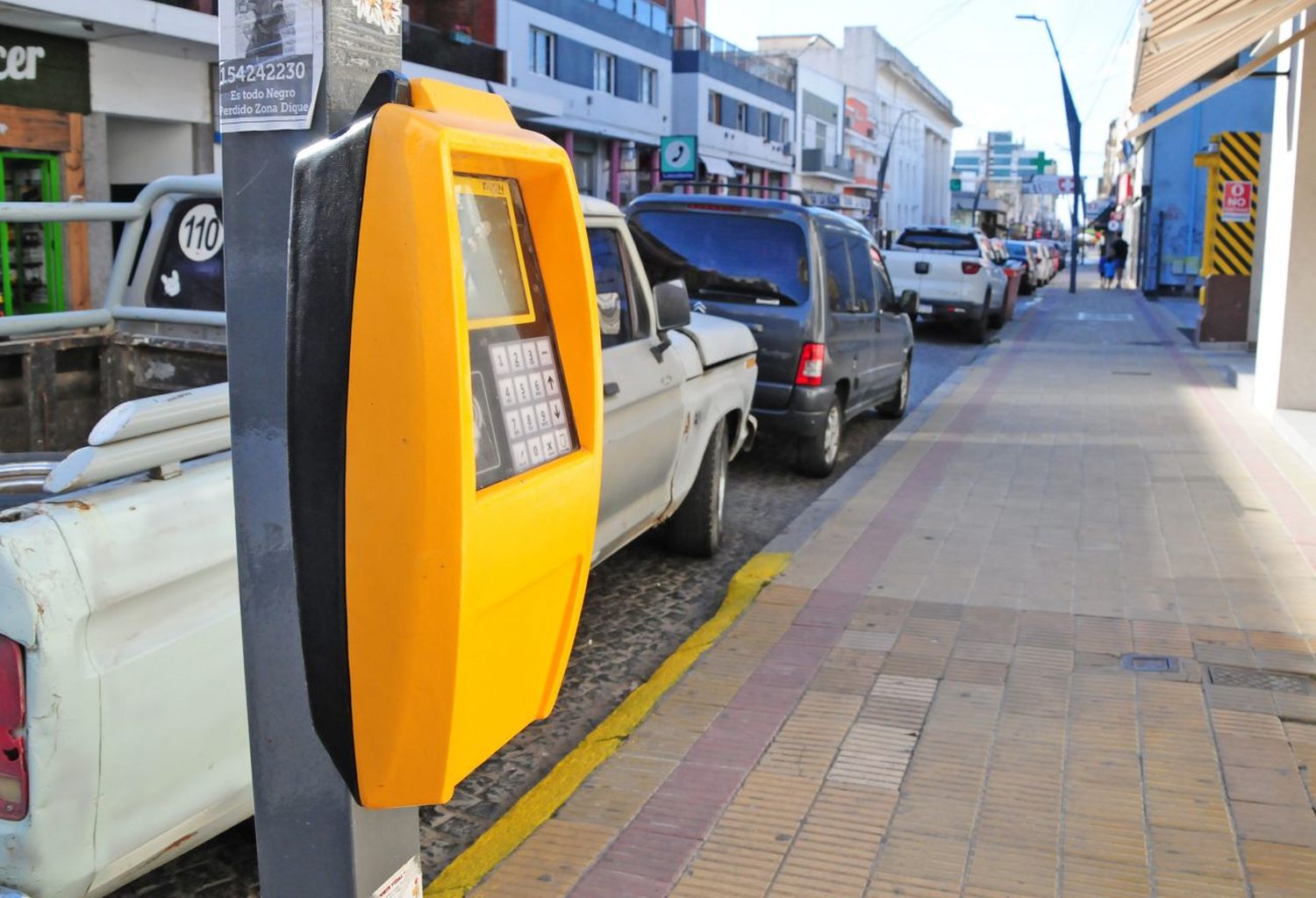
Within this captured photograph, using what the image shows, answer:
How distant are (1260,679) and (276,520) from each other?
164 inches

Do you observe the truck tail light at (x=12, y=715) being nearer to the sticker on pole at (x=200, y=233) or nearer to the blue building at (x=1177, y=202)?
the sticker on pole at (x=200, y=233)

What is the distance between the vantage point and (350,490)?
177 centimetres

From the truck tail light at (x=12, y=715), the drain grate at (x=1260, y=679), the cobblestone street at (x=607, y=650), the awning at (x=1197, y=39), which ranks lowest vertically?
the cobblestone street at (x=607, y=650)

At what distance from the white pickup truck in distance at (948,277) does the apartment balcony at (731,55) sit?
27.2 meters

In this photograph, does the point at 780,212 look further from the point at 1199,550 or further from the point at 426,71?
the point at 426,71

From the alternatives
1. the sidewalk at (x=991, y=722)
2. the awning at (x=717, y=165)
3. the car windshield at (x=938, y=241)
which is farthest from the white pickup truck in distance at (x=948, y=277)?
the awning at (x=717, y=165)

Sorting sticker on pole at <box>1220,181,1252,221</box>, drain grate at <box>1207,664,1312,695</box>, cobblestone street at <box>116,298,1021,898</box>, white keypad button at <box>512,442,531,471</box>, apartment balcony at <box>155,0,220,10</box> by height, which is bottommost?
cobblestone street at <box>116,298,1021,898</box>

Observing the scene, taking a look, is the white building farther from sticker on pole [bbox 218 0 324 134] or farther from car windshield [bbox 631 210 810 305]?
sticker on pole [bbox 218 0 324 134]

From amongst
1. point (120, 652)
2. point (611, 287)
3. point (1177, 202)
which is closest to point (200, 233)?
point (611, 287)

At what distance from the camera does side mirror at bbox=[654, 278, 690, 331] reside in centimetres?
593

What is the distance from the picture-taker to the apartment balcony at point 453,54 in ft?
80.3

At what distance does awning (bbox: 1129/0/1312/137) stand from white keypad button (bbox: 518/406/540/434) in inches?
263

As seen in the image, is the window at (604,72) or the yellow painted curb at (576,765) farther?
the window at (604,72)

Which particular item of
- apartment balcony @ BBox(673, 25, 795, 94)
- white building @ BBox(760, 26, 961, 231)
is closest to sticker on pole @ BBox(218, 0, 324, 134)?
apartment balcony @ BBox(673, 25, 795, 94)
